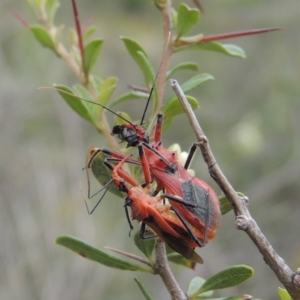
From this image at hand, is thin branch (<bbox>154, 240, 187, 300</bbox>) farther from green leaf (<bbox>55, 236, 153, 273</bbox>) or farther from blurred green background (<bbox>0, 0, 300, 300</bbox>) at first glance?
blurred green background (<bbox>0, 0, 300, 300</bbox>)

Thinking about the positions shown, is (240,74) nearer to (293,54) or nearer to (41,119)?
(293,54)

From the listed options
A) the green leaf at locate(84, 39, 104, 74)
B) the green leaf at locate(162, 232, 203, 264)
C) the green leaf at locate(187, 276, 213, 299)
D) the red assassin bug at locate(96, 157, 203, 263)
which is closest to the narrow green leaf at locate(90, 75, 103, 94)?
the green leaf at locate(84, 39, 104, 74)

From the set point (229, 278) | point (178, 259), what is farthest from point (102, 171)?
point (229, 278)

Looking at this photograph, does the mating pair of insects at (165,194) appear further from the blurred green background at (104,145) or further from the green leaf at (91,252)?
the blurred green background at (104,145)

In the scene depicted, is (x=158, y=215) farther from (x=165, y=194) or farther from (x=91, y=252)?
(x=91, y=252)

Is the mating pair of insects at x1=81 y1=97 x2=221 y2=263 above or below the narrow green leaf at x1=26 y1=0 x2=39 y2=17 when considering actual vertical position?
below

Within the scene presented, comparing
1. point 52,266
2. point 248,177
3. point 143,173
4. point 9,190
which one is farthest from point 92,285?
point 143,173
